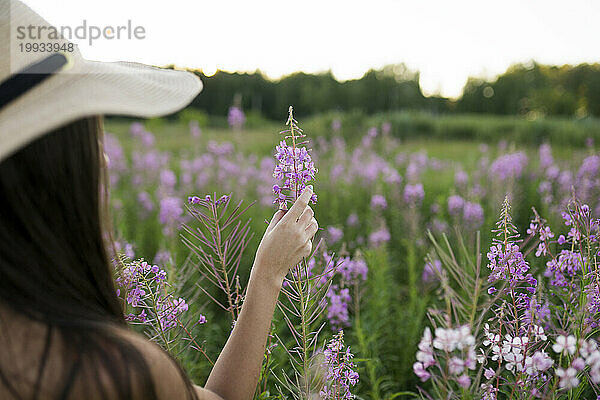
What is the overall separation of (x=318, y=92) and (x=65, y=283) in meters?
31.3

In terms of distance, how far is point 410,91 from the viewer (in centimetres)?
3253

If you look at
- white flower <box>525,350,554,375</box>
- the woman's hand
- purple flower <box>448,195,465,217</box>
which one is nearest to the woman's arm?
the woman's hand

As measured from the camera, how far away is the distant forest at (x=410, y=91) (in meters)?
30.2

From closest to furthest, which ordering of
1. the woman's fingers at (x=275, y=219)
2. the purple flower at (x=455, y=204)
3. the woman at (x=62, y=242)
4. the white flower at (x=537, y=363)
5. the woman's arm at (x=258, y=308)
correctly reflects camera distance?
the woman at (x=62, y=242) → the white flower at (x=537, y=363) → the woman's arm at (x=258, y=308) → the woman's fingers at (x=275, y=219) → the purple flower at (x=455, y=204)

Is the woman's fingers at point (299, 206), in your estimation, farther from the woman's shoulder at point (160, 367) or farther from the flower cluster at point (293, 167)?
the woman's shoulder at point (160, 367)

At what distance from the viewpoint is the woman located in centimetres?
104

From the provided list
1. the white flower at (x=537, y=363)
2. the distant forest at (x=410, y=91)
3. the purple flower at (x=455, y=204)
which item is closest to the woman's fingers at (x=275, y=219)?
the white flower at (x=537, y=363)

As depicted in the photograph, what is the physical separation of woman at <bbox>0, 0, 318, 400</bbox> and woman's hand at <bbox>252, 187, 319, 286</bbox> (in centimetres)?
42

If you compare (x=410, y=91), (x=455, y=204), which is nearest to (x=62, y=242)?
(x=455, y=204)

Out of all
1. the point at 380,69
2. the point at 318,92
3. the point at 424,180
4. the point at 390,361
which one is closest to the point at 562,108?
the point at 380,69

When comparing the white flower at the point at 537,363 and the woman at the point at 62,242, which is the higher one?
the woman at the point at 62,242

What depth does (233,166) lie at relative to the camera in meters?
6.55

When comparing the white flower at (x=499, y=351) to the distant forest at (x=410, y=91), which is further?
the distant forest at (x=410, y=91)

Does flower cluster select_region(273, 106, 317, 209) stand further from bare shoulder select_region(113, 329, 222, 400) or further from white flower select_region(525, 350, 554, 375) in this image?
white flower select_region(525, 350, 554, 375)
